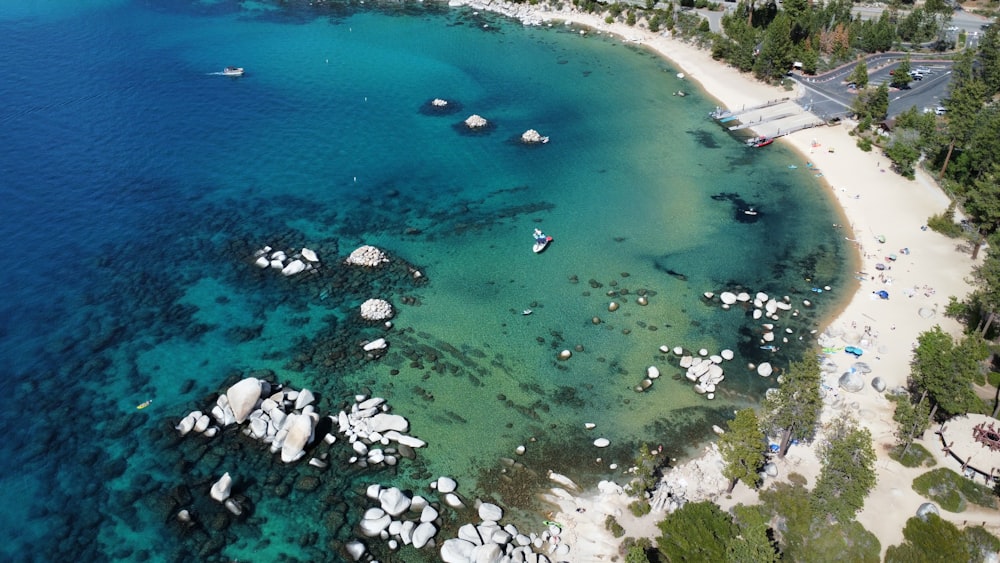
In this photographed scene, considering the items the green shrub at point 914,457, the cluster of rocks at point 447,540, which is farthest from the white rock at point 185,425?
the green shrub at point 914,457

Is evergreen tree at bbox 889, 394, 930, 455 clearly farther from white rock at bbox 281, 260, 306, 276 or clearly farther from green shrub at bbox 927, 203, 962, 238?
white rock at bbox 281, 260, 306, 276

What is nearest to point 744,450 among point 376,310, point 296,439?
point 296,439

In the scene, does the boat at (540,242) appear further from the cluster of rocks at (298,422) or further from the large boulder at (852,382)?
the large boulder at (852,382)

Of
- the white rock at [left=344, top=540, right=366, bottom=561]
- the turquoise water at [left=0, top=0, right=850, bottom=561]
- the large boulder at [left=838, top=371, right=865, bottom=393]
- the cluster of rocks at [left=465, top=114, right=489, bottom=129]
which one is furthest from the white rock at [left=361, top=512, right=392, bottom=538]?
the cluster of rocks at [left=465, top=114, right=489, bottom=129]

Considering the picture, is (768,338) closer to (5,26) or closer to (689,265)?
(689,265)

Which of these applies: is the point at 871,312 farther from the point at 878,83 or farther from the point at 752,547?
the point at 878,83

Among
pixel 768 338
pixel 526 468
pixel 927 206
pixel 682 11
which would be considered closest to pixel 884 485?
pixel 768 338
